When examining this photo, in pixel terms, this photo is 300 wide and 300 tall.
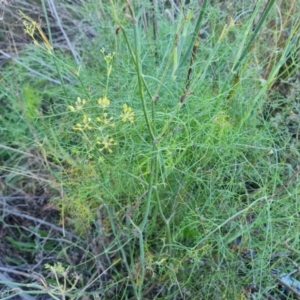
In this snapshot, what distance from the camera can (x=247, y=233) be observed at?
1097 mm

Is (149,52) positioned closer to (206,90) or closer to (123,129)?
(206,90)

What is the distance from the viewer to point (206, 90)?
1.19 meters

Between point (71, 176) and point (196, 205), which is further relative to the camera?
point (71, 176)

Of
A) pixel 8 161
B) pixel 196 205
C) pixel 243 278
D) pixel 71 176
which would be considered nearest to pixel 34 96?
pixel 8 161

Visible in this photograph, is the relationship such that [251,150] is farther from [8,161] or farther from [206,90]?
[8,161]

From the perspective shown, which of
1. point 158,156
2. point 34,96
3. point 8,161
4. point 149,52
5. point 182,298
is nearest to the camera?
point 158,156

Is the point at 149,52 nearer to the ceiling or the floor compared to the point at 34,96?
nearer to the ceiling

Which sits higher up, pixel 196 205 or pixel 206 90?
pixel 206 90

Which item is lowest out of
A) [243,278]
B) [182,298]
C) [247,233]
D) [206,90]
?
[182,298]

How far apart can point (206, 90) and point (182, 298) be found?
0.51m

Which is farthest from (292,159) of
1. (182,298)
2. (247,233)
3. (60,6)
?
(60,6)

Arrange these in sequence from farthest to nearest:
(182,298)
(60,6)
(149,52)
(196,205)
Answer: (60,6), (149,52), (182,298), (196,205)

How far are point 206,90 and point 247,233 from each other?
34 cm

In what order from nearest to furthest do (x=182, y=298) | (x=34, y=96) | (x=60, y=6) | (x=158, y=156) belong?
(x=158, y=156) < (x=182, y=298) < (x=34, y=96) < (x=60, y=6)
